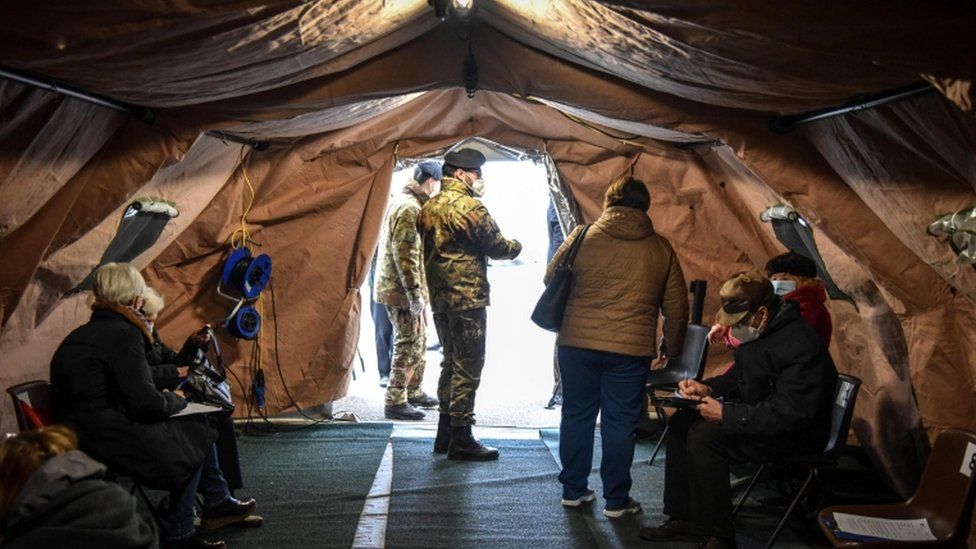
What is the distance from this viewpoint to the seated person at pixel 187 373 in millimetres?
3494

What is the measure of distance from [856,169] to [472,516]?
205 centimetres

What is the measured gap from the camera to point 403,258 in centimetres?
561

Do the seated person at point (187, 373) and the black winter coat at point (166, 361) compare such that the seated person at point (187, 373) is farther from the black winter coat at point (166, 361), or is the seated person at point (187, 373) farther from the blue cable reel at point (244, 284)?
the blue cable reel at point (244, 284)

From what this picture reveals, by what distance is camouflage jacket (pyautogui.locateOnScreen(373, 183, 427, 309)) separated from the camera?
5609 millimetres

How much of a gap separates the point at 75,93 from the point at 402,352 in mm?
3088

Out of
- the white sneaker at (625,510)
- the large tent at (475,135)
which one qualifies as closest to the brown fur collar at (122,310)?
the large tent at (475,135)

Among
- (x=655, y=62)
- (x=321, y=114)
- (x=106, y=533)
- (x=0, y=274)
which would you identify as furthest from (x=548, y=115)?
(x=106, y=533)

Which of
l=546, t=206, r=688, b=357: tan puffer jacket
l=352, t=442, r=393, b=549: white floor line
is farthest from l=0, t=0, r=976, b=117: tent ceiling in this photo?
l=352, t=442, r=393, b=549: white floor line

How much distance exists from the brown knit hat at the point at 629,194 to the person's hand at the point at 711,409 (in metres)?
0.87

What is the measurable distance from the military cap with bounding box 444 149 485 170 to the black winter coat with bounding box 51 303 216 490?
6.53ft

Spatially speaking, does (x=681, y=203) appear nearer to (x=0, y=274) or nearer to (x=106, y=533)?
(x=0, y=274)

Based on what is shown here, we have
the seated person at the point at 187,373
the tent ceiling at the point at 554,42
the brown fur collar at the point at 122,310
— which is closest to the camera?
the tent ceiling at the point at 554,42

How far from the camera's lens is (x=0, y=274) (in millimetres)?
3354

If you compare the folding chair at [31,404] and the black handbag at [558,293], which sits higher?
the black handbag at [558,293]
